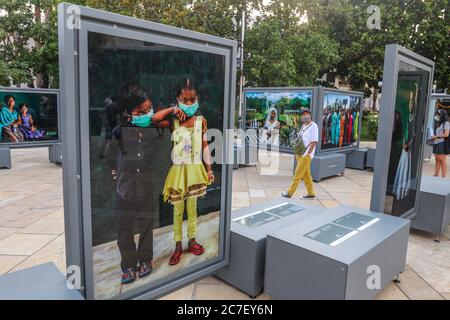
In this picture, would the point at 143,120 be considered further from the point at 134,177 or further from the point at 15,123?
the point at 15,123

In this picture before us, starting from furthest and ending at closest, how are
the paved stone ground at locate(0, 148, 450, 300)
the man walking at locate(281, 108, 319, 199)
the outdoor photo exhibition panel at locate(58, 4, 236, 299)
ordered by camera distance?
the man walking at locate(281, 108, 319, 199) < the paved stone ground at locate(0, 148, 450, 300) < the outdoor photo exhibition panel at locate(58, 4, 236, 299)

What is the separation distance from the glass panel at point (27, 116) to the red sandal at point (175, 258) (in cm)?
1010

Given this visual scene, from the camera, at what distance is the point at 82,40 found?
2.16 m

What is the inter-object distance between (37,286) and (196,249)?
1.39 meters

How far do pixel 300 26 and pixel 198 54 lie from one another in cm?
1891

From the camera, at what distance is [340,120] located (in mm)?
11227

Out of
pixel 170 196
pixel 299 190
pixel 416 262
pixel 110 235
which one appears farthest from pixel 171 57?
pixel 299 190

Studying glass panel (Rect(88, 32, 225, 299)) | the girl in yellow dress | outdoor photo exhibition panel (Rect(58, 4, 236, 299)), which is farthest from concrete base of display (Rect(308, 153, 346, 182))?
the girl in yellow dress

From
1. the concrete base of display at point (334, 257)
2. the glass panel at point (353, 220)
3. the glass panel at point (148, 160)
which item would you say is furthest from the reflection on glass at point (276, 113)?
the glass panel at point (148, 160)

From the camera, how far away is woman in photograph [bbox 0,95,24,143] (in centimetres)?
1071

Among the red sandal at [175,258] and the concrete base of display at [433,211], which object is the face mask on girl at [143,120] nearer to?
the red sandal at [175,258]

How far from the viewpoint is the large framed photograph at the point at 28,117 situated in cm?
1076

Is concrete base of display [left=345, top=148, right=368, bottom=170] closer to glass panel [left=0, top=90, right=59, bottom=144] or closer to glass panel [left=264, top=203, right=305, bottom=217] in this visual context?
glass panel [left=264, top=203, right=305, bottom=217]
